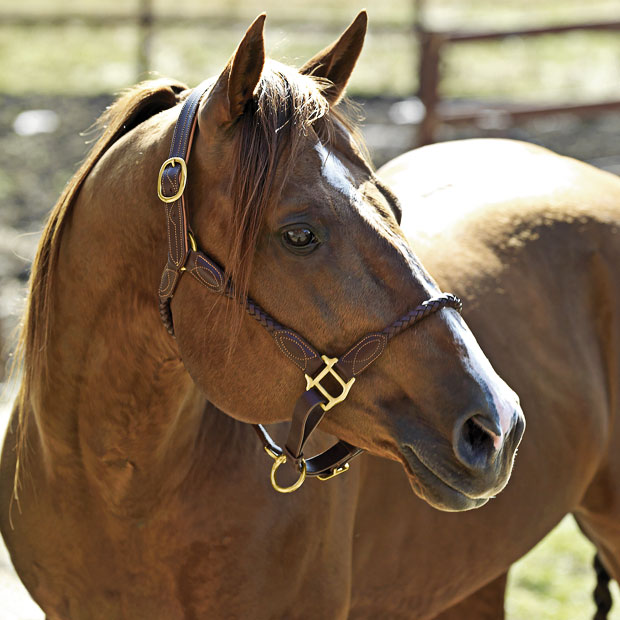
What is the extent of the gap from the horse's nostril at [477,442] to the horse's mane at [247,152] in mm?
524

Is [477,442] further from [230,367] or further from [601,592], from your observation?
[601,592]

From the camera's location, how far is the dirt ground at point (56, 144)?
7.66 meters

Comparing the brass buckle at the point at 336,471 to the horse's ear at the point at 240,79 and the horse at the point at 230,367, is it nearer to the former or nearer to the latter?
the horse at the point at 230,367

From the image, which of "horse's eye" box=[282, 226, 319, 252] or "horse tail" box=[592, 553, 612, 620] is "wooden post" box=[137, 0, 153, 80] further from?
"horse's eye" box=[282, 226, 319, 252]

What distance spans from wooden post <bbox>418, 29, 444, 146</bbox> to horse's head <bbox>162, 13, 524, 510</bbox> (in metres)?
6.24

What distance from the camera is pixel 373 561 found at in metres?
2.58

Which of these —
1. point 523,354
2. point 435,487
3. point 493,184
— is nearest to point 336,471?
point 435,487

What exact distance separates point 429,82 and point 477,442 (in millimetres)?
6574

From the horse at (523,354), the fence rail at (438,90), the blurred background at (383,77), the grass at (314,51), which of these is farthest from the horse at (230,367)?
the grass at (314,51)

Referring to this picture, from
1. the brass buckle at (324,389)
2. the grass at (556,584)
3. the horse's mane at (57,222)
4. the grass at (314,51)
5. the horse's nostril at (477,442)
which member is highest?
Answer: the grass at (314,51)

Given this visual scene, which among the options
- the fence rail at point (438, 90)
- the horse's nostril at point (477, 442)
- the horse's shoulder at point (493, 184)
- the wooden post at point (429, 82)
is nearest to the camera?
the horse's nostril at point (477, 442)

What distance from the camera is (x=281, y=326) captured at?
6.09 ft

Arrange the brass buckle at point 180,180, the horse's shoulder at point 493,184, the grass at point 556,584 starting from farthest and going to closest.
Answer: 1. the grass at point 556,584
2. the horse's shoulder at point 493,184
3. the brass buckle at point 180,180

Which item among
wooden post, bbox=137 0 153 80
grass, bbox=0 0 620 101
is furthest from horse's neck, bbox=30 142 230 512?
wooden post, bbox=137 0 153 80
